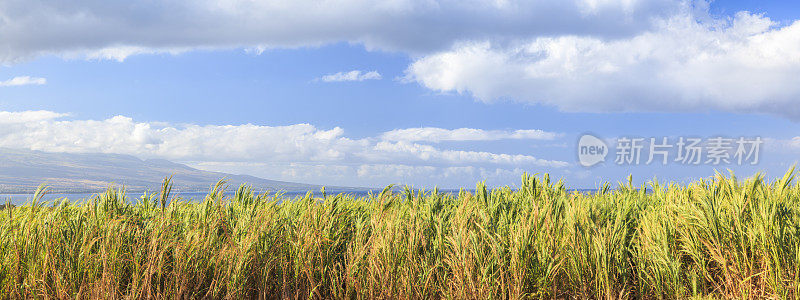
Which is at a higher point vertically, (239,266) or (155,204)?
(155,204)

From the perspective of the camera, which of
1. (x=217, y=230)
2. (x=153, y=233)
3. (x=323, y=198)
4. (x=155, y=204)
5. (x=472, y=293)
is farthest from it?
(x=323, y=198)

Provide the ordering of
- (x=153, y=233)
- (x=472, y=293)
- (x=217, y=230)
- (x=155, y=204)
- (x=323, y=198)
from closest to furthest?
(x=472, y=293) → (x=153, y=233) → (x=217, y=230) → (x=155, y=204) → (x=323, y=198)

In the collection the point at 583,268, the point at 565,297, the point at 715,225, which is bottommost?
the point at 565,297

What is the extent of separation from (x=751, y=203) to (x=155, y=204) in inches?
242

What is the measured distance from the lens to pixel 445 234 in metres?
4.83

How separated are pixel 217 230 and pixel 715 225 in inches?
183

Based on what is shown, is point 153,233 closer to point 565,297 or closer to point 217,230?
point 217,230

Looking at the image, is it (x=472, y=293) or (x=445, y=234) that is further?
(x=445, y=234)

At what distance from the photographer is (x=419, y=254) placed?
15.3 feet

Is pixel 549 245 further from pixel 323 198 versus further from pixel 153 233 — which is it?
pixel 153 233

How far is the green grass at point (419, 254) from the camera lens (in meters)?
4.31

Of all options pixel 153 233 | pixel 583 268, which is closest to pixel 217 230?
pixel 153 233

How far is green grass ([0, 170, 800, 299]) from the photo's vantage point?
4309mm

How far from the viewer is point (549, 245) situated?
4.40 meters
